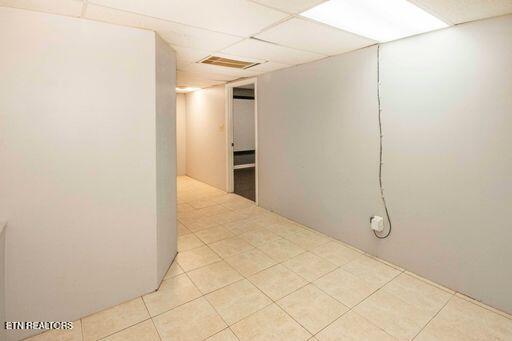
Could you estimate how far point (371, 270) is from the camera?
278 cm

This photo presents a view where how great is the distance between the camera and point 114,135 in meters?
2.15

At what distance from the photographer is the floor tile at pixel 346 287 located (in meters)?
2.34

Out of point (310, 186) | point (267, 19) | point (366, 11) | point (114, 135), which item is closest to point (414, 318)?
point (310, 186)

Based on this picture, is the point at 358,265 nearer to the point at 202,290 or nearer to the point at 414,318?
the point at 414,318

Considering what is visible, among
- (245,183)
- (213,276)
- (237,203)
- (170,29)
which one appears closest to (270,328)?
(213,276)

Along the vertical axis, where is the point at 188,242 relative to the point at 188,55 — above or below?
below

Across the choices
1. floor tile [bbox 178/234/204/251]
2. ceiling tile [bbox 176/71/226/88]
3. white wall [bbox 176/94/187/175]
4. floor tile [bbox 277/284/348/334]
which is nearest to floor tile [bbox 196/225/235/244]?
floor tile [bbox 178/234/204/251]

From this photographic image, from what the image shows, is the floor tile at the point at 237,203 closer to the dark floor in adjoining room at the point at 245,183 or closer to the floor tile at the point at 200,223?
the dark floor in adjoining room at the point at 245,183

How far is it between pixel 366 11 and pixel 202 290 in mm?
2800

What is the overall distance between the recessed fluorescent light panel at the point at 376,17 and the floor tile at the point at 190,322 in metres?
2.52

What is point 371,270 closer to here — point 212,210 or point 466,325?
point 466,325

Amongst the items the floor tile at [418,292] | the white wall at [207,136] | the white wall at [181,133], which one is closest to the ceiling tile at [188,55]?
the white wall at [207,136]

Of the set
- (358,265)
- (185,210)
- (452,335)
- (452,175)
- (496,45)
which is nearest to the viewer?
(452,335)

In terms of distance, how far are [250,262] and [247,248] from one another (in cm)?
34
